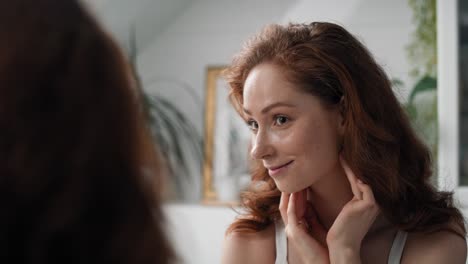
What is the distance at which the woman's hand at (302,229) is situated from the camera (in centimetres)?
131

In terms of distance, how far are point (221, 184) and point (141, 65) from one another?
2.64 feet

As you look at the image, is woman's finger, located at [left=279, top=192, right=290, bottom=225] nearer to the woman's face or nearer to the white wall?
the woman's face

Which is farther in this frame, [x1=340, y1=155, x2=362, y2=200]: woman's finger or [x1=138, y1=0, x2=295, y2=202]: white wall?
[x1=138, y1=0, x2=295, y2=202]: white wall

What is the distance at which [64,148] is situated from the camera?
1.49ft

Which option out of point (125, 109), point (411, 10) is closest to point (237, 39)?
point (411, 10)

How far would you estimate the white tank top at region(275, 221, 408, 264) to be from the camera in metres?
1.34

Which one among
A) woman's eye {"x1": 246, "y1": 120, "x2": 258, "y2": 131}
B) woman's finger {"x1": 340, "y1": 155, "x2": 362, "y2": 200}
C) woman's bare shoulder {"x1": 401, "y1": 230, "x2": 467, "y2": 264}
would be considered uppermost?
woman's eye {"x1": 246, "y1": 120, "x2": 258, "y2": 131}

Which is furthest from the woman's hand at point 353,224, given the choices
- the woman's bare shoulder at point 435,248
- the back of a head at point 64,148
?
the back of a head at point 64,148

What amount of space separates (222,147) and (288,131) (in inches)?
62.0

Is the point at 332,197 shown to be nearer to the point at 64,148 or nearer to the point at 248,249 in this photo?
the point at 248,249

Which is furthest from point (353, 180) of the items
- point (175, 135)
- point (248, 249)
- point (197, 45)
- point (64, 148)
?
point (197, 45)

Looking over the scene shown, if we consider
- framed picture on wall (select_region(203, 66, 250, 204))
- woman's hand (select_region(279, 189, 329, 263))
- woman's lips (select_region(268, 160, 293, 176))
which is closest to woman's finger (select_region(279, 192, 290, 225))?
woman's hand (select_region(279, 189, 329, 263))

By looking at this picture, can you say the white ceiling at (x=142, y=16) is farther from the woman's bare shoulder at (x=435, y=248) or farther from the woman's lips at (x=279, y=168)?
the woman's bare shoulder at (x=435, y=248)

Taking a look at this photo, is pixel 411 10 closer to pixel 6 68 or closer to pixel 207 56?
pixel 207 56
